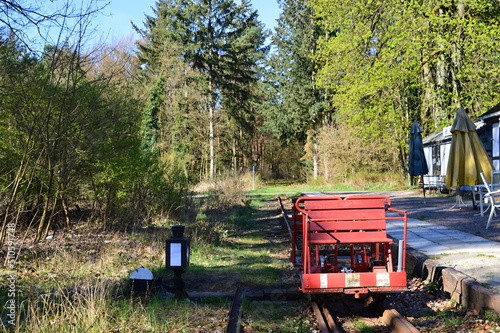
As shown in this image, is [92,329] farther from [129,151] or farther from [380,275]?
[129,151]

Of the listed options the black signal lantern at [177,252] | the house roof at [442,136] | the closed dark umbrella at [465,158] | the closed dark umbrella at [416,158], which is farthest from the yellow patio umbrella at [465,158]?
the black signal lantern at [177,252]

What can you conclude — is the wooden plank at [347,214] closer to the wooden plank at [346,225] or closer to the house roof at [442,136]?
the wooden plank at [346,225]

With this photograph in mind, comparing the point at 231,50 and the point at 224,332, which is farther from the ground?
the point at 231,50

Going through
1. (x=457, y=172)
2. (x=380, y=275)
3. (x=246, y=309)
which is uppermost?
(x=457, y=172)

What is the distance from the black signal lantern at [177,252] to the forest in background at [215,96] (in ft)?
10.8

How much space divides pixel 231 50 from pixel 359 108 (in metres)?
22.3

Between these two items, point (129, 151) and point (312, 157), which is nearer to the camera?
point (129, 151)

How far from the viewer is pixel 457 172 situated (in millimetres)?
14047

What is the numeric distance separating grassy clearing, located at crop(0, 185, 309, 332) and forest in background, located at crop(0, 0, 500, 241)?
112cm

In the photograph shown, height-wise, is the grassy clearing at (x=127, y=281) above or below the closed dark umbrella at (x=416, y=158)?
below

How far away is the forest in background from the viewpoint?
9891 millimetres

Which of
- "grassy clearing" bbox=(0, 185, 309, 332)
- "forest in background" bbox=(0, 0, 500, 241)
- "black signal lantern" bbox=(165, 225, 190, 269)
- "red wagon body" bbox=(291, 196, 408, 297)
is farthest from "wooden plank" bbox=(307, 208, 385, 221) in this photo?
"forest in background" bbox=(0, 0, 500, 241)

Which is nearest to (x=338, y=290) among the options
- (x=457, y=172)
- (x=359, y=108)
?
(x=457, y=172)

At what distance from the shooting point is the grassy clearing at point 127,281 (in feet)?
17.0
